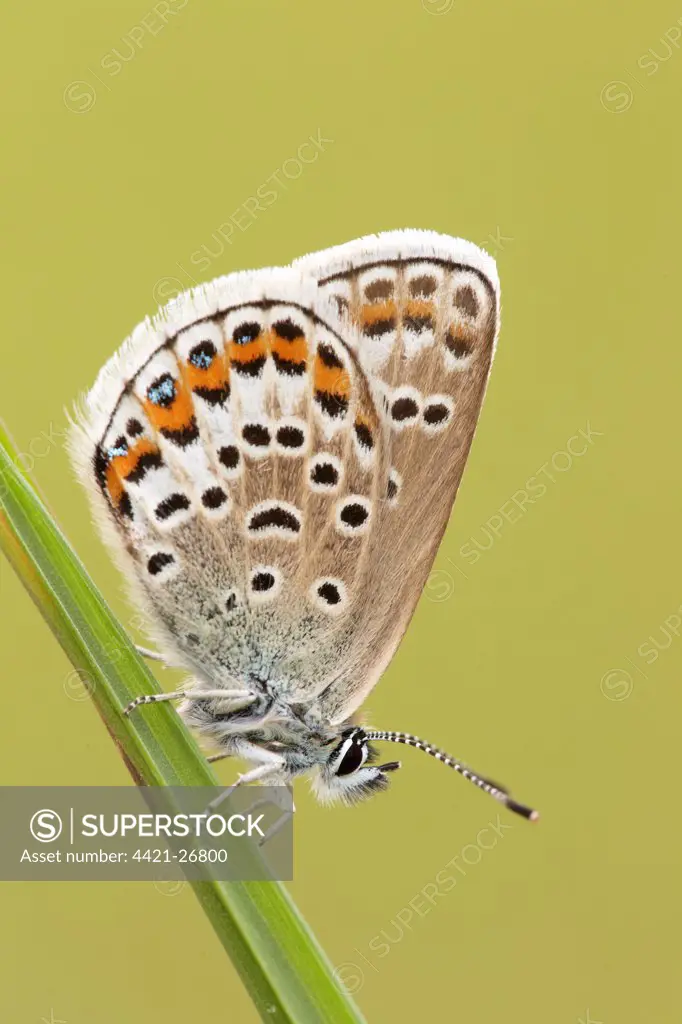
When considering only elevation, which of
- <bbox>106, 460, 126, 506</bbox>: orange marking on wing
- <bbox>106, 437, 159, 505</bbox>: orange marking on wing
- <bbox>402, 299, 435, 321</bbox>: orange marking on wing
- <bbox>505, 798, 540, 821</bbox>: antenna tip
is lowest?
<bbox>106, 460, 126, 506</bbox>: orange marking on wing

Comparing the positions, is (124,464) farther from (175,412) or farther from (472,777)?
(472,777)

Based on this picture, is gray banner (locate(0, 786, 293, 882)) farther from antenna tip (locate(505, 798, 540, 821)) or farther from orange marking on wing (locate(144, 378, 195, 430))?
orange marking on wing (locate(144, 378, 195, 430))

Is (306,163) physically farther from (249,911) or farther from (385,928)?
(249,911)

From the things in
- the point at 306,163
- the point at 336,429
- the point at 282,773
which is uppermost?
the point at 306,163

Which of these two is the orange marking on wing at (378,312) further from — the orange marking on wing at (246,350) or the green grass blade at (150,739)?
the green grass blade at (150,739)

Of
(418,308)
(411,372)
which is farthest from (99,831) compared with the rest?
(418,308)

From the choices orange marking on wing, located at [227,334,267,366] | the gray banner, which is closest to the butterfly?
orange marking on wing, located at [227,334,267,366]

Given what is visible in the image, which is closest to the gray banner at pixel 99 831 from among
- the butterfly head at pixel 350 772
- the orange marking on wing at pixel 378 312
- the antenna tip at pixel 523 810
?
the butterfly head at pixel 350 772

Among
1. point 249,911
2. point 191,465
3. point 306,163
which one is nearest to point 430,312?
point 191,465
